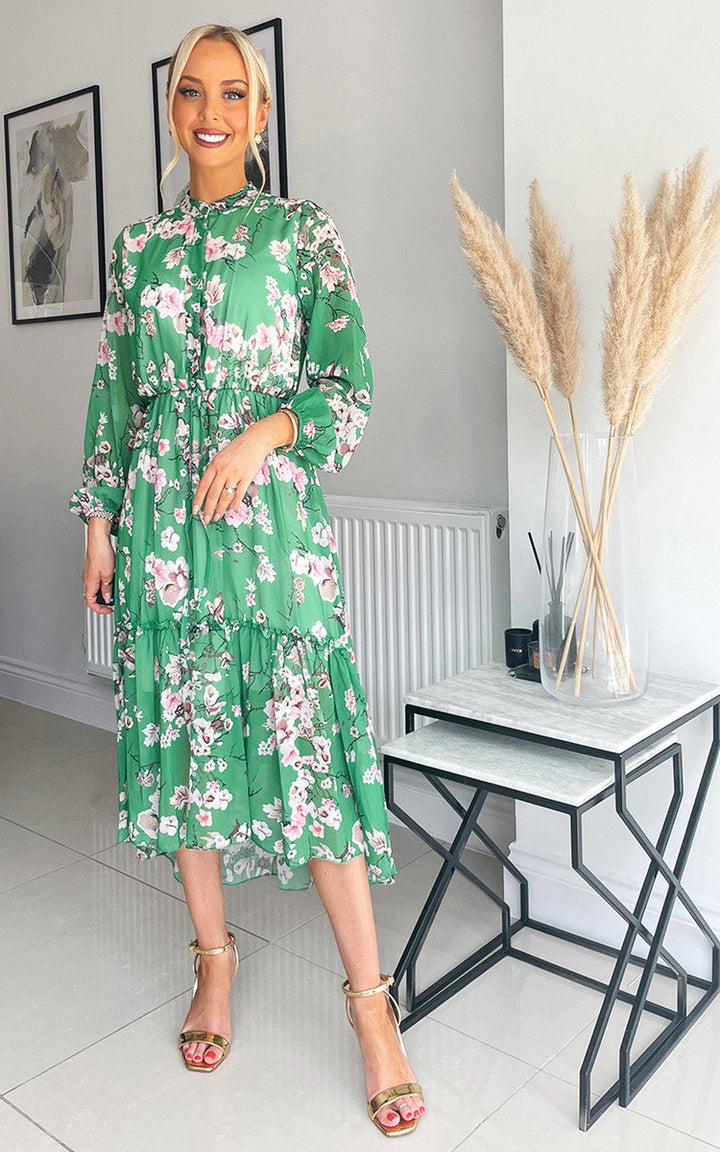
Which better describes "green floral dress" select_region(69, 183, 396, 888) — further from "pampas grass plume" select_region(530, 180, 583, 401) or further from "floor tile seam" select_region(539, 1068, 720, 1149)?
"floor tile seam" select_region(539, 1068, 720, 1149)

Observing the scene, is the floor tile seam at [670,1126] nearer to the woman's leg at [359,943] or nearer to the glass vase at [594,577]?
the woman's leg at [359,943]

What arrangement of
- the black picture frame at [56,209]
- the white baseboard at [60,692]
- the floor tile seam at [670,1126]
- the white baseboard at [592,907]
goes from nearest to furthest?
the floor tile seam at [670,1126] < the white baseboard at [592,907] < the black picture frame at [56,209] < the white baseboard at [60,692]

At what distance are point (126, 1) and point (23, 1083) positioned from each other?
8.88ft

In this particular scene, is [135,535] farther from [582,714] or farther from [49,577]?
[49,577]

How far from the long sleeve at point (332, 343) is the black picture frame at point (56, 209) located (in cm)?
170

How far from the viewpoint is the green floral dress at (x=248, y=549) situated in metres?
1.52

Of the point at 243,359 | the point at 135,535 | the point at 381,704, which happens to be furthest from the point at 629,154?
the point at 381,704

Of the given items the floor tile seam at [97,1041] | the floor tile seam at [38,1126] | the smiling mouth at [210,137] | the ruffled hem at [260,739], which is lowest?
the floor tile seam at [38,1126]

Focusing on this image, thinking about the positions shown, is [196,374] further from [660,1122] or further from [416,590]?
[660,1122]

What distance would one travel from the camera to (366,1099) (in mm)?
1532

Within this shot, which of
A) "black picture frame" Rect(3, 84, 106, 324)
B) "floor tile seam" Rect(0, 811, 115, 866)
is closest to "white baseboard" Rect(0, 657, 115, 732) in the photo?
"floor tile seam" Rect(0, 811, 115, 866)

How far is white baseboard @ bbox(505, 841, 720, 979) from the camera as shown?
1812mm

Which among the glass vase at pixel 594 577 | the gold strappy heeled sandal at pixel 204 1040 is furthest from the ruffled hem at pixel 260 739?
the glass vase at pixel 594 577

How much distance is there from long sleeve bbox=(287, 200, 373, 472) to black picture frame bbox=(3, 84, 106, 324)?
67.0 inches
